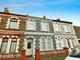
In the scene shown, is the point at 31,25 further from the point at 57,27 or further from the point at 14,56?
the point at 14,56

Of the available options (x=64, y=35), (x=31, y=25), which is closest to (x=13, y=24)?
(x=31, y=25)

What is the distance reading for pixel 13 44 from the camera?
15.7 metres

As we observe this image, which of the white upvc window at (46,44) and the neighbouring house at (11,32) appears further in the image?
the white upvc window at (46,44)

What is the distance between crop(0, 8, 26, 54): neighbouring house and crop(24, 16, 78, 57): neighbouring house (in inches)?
41.5

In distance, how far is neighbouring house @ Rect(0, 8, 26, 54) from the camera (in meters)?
15.3

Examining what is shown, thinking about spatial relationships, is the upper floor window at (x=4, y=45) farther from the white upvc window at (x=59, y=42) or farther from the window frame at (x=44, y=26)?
the white upvc window at (x=59, y=42)

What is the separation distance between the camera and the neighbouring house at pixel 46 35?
16955 millimetres

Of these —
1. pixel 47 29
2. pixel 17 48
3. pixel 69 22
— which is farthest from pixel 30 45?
pixel 69 22

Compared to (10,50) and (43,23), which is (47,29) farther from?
(10,50)

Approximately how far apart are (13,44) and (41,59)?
585cm

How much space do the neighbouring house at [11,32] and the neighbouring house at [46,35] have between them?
1.06 meters

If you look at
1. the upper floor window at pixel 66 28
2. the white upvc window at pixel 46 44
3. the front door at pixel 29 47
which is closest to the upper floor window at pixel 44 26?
the white upvc window at pixel 46 44

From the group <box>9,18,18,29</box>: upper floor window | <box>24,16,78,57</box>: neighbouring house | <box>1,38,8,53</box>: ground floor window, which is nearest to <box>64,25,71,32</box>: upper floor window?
<box>24,16,78,57</box>: neighbouring house

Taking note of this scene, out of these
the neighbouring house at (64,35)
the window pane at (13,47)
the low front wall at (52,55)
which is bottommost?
the low front wall at (52,55)
